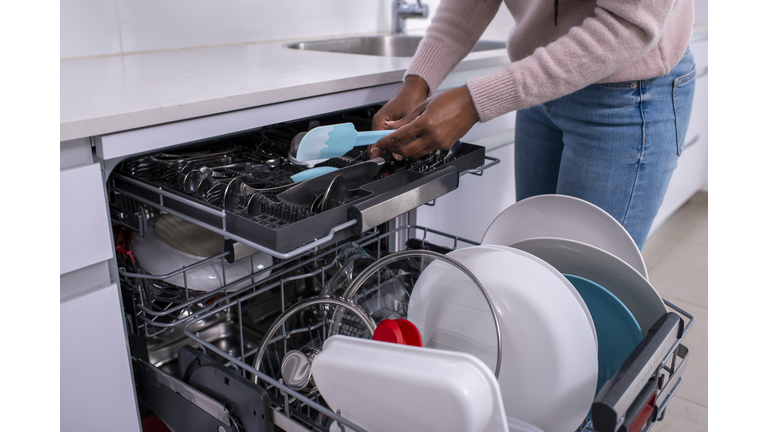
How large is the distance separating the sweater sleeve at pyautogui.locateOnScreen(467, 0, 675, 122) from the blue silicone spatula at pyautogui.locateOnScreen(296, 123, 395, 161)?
166mm

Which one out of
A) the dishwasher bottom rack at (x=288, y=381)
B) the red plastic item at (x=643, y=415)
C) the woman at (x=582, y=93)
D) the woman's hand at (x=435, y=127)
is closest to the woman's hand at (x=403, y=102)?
the woman at (x=582, y=93)

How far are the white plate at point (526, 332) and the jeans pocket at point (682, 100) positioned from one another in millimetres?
396

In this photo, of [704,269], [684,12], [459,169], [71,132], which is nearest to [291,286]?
[459,169]

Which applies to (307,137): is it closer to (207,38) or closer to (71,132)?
(71,132)

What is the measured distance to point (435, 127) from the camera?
764mm

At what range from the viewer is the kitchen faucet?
6.20ft

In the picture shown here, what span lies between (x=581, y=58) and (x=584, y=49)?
1 cm

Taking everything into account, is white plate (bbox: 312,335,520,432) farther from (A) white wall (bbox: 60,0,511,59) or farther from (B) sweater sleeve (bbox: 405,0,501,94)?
(A) white wall (bbox: 60,0,511,59)

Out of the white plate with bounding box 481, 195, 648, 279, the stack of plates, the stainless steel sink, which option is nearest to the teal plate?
the stack of plates

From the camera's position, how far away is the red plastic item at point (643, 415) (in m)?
0.58

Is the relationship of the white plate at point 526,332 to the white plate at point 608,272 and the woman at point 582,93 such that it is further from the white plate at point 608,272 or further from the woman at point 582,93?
the woman at point 582,93

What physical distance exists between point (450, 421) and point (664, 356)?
0.28m

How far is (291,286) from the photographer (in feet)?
4.33

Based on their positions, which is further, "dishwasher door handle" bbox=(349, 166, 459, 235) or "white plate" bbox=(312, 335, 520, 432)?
"dishwasher door handle" bbox=(349, 166, 459, 235)
